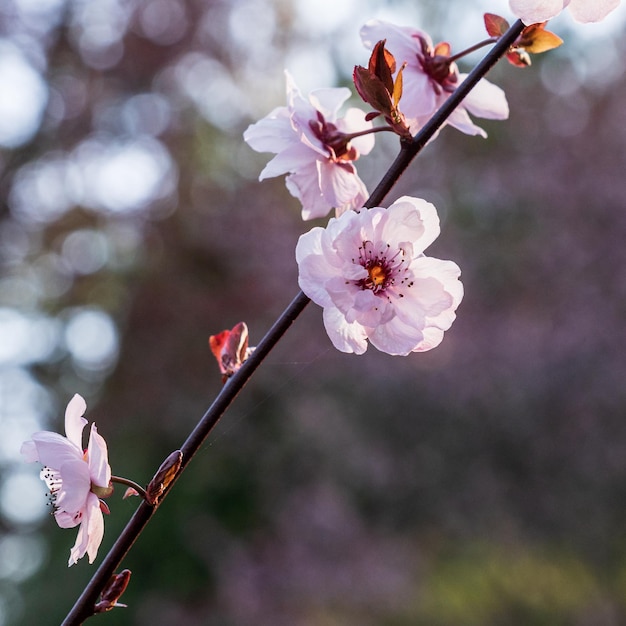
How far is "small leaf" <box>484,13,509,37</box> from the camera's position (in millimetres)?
519

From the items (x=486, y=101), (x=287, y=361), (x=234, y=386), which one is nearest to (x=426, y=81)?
(x=486, y=101)

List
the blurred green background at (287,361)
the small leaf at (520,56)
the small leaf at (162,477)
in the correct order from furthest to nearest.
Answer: the blurred green background at (287,361) → the small leaf at (520,56) → the small leaf at (162,477)

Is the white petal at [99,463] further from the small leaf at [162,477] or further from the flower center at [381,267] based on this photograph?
the flower center at [381,267]

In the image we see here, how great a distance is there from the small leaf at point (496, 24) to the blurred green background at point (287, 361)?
11.2ft

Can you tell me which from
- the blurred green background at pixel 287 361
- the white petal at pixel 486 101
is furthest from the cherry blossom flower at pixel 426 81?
the blurred green background at pixel 287 361

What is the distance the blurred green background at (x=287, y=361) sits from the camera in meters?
4.09

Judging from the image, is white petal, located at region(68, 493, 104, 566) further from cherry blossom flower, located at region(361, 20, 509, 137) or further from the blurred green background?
the blurred green background

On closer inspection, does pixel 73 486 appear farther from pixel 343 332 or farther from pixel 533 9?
pixel 533 9

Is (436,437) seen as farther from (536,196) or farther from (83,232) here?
(83,232)

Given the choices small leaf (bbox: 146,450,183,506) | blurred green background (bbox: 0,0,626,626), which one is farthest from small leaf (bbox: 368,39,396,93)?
blurred green background (bbox: 0,0,626,626)

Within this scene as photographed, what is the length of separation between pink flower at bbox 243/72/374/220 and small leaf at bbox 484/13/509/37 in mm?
113

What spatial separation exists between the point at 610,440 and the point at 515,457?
1.69 ft

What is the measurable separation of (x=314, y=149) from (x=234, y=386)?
19 cm

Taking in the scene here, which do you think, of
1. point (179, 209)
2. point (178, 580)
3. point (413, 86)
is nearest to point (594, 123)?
point (179, 209)
